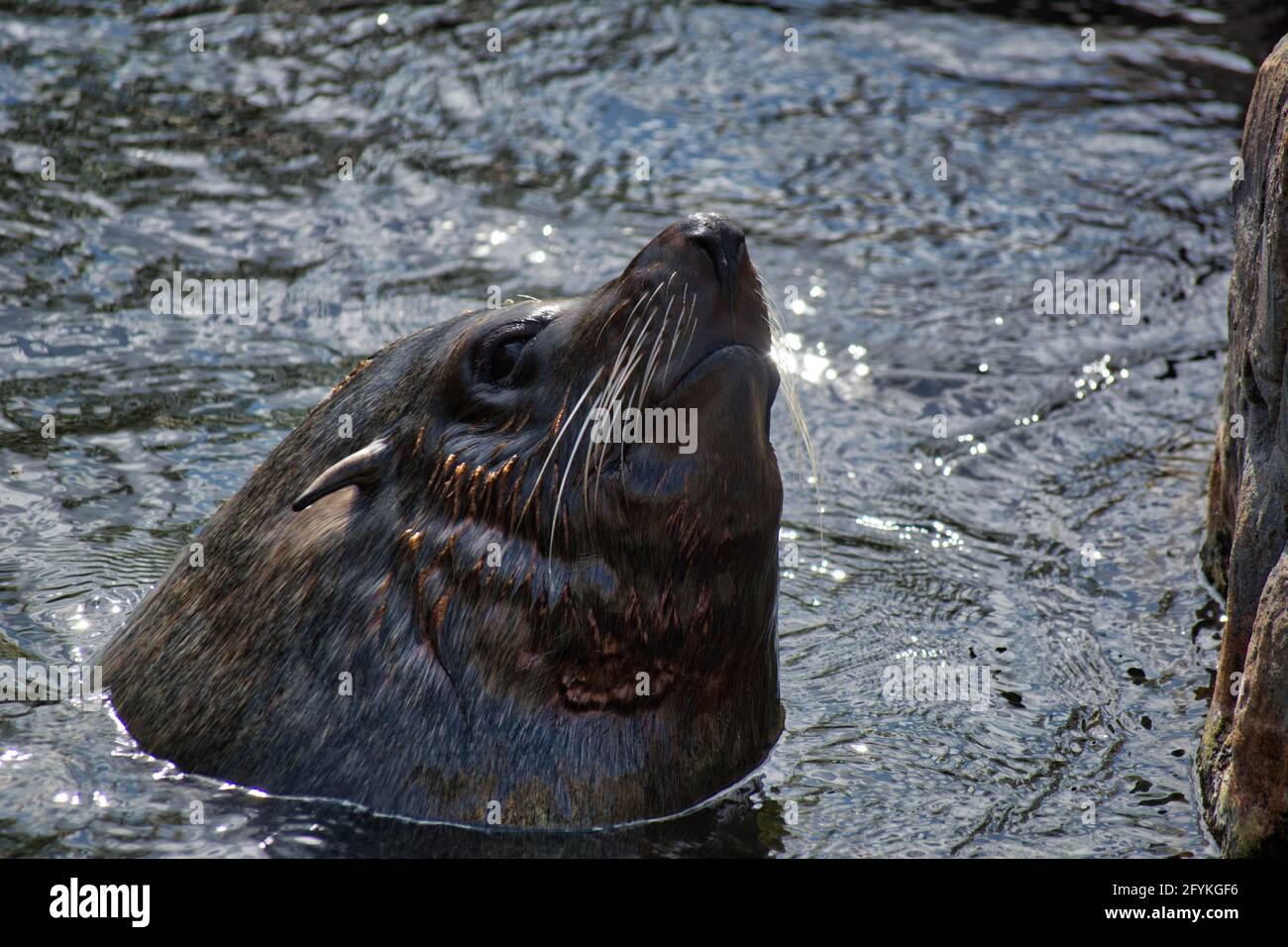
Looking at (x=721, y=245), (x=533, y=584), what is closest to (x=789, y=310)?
(x=721, y=245)

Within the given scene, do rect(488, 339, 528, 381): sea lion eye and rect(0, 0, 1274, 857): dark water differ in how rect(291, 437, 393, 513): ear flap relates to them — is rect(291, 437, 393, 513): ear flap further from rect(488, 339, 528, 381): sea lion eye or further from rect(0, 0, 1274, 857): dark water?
rect(0, 0, 1274, 857): dark water

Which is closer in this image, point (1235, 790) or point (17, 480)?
point (1235, 790)

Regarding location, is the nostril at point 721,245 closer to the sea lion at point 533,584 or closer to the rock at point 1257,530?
the sea lion at point 533,584

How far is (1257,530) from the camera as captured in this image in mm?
4859

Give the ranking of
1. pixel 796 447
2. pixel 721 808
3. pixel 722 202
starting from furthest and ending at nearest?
pixel 722 202 < pixel 796 447 < pixel 721 808

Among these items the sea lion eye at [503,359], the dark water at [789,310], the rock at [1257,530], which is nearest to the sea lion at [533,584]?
the sea lion eye at [503,359]

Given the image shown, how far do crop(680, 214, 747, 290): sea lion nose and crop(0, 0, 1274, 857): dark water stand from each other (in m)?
1.49

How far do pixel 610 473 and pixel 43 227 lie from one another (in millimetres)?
5333

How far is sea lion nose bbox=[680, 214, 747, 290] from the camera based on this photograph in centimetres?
444

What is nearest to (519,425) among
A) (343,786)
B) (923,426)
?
(343,786)

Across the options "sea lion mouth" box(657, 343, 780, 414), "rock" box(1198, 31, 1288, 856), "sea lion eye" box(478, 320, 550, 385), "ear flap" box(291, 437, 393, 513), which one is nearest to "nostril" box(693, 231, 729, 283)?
"sea lion mouth" box(657, 343, 780, 414)

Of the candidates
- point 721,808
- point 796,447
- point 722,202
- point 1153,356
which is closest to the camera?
point 721,808

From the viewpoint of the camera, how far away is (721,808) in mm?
4918
